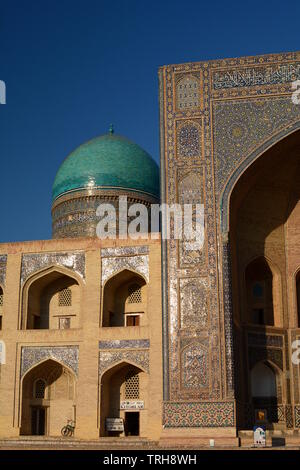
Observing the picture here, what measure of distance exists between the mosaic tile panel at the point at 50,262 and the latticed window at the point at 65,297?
A: 915mm

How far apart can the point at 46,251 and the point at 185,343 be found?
410 cm

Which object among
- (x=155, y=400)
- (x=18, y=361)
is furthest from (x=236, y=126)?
(x=18, y=361)

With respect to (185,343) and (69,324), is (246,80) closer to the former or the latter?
(185,343)

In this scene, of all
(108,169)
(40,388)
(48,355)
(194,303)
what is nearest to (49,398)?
(40,388)

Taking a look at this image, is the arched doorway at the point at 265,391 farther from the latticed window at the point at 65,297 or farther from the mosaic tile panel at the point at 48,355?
the latticed window at the point at 65,297

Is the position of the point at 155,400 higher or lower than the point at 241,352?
lower

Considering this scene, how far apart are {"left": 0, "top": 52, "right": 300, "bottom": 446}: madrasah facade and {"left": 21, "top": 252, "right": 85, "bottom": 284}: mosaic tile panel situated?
0.02 m

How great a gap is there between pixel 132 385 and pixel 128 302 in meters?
1.75

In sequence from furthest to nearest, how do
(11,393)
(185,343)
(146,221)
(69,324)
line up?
(146,221), (69,324), (11,393), (185,343)

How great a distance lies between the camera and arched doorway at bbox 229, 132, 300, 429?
576 inches

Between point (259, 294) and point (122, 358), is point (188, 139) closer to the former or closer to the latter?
point (259, 294)

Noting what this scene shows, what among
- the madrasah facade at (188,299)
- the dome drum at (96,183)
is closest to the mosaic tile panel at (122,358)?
the madrasah facade at (188,299)

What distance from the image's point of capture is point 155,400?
1424 cm

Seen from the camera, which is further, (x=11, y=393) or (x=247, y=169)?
(x=11, y=393)
